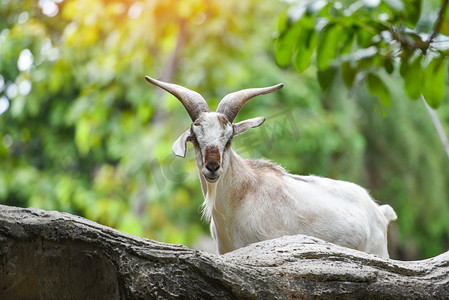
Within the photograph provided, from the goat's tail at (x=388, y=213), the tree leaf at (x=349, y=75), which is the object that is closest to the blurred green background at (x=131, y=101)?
the goat's tail at (x=388, y=213)

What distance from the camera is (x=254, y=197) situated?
4.57 metres

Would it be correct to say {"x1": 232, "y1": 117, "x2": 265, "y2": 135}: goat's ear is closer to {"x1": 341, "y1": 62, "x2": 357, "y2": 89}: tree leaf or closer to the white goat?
the white goat

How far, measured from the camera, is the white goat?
4148mm

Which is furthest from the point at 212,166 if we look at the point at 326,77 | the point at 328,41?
the point at 328,41

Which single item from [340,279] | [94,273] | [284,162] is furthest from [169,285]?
[284,162]

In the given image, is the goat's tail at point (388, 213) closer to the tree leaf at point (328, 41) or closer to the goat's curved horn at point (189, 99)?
the goat's curved horn at point (189, 99)

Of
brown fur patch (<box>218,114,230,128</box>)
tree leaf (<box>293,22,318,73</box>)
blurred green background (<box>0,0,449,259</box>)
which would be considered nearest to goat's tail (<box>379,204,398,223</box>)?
brown fur patch (<box>218,114,230,128</box>)

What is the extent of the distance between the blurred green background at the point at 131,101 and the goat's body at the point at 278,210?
3845 millimetres

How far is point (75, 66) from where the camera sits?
425 inches

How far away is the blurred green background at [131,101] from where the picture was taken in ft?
32.0

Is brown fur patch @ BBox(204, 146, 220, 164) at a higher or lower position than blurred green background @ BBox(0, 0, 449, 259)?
higher

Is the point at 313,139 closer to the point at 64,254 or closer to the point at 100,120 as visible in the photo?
the point at 100,120

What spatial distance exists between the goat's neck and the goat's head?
194mm

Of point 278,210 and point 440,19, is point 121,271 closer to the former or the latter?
point 440,19
